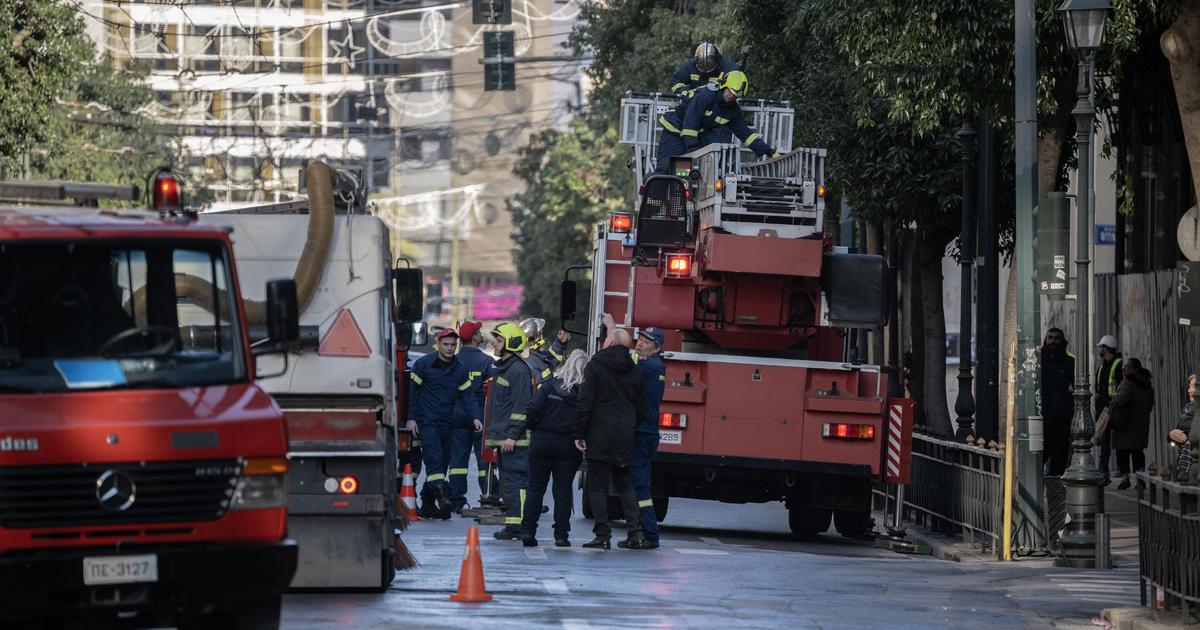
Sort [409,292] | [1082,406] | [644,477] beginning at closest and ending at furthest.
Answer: [409,292], [1082,406], [644,477]

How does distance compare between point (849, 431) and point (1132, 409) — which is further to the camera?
point (1132, 409)

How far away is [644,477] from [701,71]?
5624 mm

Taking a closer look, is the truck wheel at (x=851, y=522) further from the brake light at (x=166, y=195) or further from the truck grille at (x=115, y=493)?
the truck grille at (x=115, y=493)

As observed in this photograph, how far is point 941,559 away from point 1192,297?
5.11 metres

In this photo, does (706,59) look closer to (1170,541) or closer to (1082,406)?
(1082,406)

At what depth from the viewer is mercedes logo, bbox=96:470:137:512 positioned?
9.05m

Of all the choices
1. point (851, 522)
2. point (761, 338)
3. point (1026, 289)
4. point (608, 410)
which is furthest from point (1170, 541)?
point (851, 522)

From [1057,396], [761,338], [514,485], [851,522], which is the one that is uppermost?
[761,338]

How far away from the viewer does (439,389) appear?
21.3 m

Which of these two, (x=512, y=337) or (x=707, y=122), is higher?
(x=707, y=122)

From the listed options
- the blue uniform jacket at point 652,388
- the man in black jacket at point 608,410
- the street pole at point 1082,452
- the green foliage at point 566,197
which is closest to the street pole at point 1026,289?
the street pole at point 1082,452

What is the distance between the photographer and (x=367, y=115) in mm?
109125

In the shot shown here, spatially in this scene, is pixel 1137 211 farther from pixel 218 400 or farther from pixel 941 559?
pixel 218 400

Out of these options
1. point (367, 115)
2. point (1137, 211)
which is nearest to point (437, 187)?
point (367, 115)
